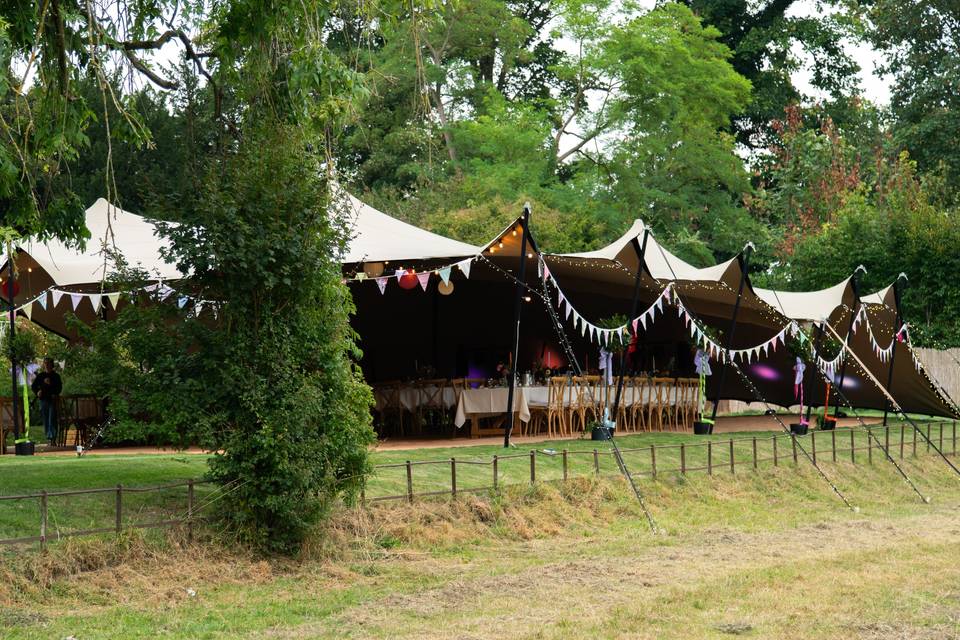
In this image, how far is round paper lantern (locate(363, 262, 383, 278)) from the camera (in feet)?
51.7

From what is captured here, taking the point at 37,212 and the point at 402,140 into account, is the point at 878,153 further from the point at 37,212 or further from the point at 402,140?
the point at 37,212

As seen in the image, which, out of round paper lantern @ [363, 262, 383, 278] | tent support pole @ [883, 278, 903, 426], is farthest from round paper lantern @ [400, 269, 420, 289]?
tent support pole @ [883, 278, 903, 426]

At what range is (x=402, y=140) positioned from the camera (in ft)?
108

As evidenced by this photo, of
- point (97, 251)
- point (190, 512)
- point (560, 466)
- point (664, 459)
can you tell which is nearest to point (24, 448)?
point (97, 251)

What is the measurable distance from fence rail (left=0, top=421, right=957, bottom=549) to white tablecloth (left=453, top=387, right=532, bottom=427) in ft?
6.06

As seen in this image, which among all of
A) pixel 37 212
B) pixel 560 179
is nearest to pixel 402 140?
pixel 560 179

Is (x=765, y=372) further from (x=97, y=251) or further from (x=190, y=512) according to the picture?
(x=190, y=512)

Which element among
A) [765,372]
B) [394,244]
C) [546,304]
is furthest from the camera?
[765,372]

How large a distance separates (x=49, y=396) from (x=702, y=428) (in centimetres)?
1002

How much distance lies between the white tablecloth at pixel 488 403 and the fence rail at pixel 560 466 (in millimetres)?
1846

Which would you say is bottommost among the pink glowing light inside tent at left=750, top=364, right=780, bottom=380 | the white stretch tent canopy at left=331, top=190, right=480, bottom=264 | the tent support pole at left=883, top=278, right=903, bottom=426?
the pink glowing light inside tent at left=750, top=364, right=780, bottom=380

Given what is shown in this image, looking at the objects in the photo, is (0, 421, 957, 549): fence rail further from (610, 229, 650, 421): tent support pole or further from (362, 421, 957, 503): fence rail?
(610, 229, 650, 421): tent support pole

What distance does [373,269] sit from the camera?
15984mm

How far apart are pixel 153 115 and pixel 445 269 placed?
13.4 m
